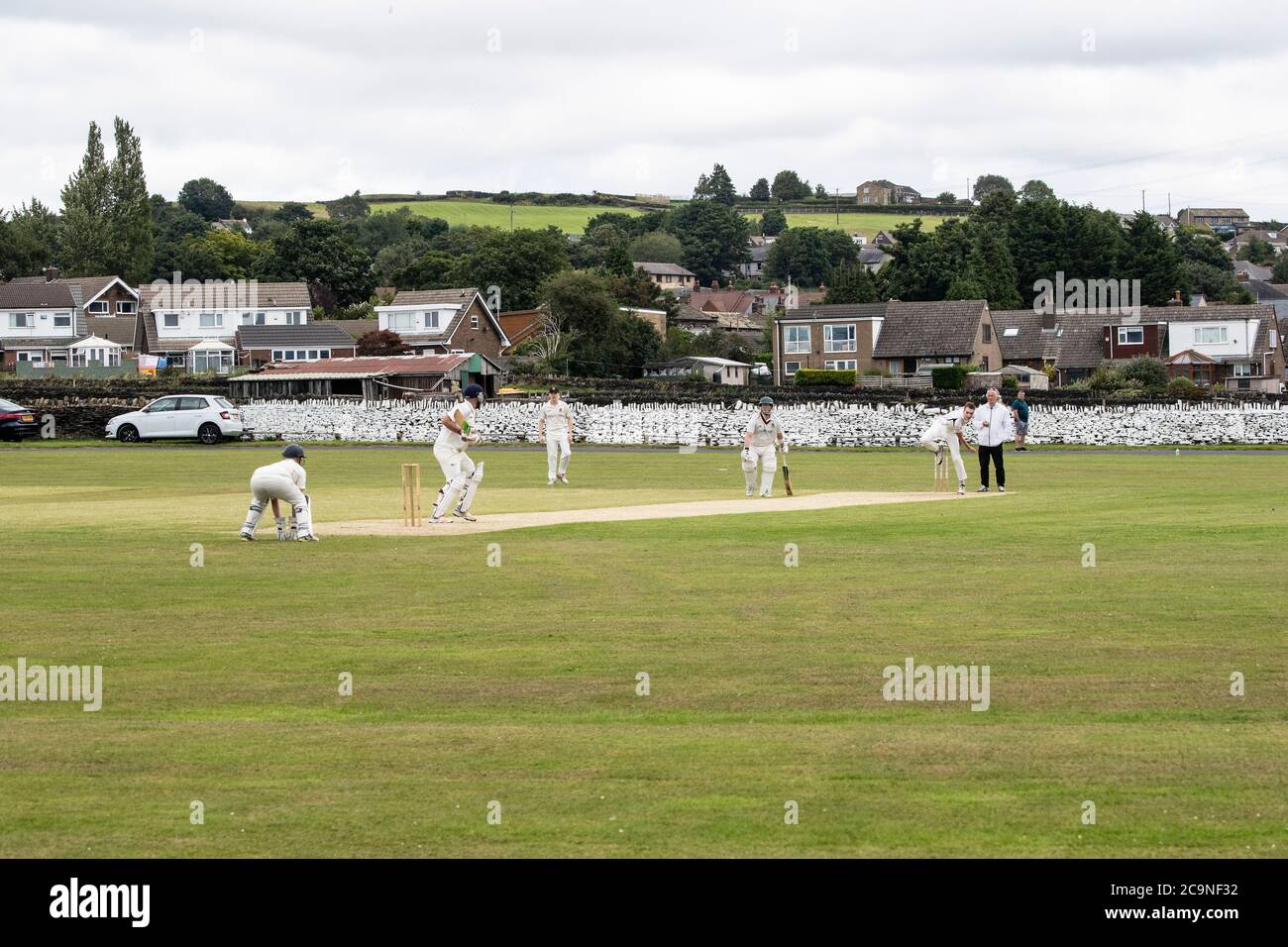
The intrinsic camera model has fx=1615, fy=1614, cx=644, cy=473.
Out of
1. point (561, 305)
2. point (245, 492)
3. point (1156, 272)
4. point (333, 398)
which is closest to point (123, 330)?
point (561, 305)

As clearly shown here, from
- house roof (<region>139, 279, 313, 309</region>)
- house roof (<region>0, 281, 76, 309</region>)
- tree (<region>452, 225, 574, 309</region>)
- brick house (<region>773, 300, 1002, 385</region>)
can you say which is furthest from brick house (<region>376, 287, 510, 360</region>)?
house roof (<region>0, 281, 76, 309</region>)

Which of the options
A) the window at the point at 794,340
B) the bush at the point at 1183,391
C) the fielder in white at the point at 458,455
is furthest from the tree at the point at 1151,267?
the fielder in white at the point at 458,455

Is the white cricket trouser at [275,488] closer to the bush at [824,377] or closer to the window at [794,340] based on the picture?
the bush at [824,377]

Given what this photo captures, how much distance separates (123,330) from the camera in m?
127

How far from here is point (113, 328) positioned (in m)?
127

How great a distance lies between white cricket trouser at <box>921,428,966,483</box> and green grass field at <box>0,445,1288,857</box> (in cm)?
643

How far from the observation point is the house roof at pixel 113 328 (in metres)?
126

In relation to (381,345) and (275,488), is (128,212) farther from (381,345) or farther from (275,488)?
(275,488)

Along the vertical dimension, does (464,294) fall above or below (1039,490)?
above

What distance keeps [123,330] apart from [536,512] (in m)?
107

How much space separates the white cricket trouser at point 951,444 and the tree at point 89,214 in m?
132

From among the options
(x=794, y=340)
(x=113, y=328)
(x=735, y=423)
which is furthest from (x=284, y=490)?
(x=113, y=328)

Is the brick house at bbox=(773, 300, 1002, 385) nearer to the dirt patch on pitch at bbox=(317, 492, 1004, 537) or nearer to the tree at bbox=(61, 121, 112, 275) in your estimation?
the tree at bbox=(61, 121, 112, 275)
